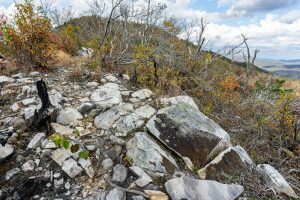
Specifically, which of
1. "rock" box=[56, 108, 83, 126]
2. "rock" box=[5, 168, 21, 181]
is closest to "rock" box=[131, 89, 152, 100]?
"rock" box=[56, 108, 83, 126]

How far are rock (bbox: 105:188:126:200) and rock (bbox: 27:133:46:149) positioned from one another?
4.59 feet

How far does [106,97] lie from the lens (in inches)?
204

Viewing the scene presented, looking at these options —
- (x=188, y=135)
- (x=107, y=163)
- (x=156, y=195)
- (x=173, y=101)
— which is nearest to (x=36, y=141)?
(x=107, y=163)

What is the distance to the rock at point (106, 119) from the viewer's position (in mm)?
4237

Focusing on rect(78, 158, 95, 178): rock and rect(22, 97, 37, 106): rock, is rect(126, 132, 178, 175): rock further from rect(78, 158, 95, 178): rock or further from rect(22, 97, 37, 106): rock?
rect(22, 97, 37, 106): rock

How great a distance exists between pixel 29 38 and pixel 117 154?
4.39 meters

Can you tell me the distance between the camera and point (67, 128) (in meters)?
4.10

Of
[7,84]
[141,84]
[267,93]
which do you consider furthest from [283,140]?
[7,84]

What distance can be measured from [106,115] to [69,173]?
1405 mm

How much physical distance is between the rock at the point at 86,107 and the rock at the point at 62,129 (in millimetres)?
545

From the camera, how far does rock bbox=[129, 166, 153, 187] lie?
10.6 ft

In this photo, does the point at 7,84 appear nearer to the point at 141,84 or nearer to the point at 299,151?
the point at 141,84

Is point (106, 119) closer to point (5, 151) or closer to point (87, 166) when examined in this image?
point (87, 166)

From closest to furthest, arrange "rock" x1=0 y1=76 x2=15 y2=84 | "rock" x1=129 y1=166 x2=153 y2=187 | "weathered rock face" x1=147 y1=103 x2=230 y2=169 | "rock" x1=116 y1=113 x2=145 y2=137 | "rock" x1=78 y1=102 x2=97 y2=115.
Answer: "rock" x1=129 y1=166 x2=153 y2=187
"weathered rock face" x1=147 y1=103 x2=230 y2=169
"rock" x1=116 y1=113 x2=145 y2=137
"rock" x1=78 y1=102 x2=97 y2=115
"rock" x1=0 y1=76 x2=15 y2=84
